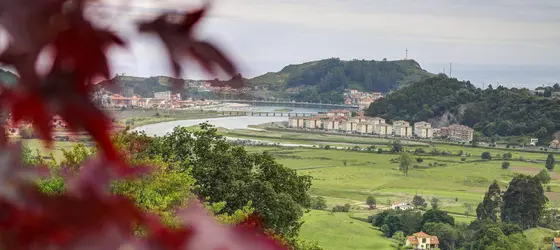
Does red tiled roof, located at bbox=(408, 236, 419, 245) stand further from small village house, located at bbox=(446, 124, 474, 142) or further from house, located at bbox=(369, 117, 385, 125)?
house, located at bbox=(369, 117, 385, 125)

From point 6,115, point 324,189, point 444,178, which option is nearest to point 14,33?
point 6,115

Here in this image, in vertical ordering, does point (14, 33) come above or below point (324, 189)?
above

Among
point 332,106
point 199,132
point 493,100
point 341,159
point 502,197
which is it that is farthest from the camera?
point 332,106

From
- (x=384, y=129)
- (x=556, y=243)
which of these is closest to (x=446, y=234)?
(x=556, y=243)

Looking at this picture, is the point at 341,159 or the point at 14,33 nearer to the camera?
the point at 14,33

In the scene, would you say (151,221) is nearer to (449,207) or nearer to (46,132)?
(46,132)

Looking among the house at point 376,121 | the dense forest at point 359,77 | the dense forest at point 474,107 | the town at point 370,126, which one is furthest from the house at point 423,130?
the dense forest at point 359,77

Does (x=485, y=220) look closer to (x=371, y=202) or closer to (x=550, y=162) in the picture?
(x=371, y=202)

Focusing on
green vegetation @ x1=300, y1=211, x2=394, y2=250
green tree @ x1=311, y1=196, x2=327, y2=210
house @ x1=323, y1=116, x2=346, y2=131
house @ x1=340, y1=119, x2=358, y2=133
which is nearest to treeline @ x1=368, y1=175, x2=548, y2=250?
green vegetation @ x1=300, y1=211, x2=394, y2=250
